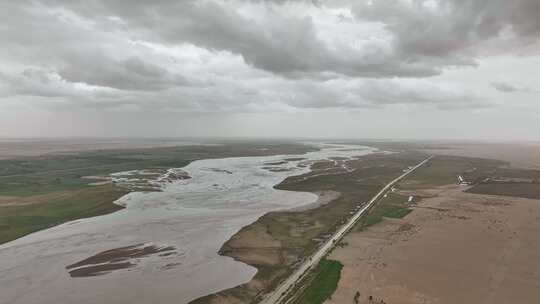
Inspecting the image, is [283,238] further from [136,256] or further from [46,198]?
[46,198]

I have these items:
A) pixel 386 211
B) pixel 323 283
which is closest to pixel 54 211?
pixel 323 283

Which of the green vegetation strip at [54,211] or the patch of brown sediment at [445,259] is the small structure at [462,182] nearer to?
the patch of brown sediment at [445,259]

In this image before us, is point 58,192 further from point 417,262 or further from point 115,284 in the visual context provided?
point 417,262

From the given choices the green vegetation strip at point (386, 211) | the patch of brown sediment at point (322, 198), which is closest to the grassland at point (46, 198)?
the patch of brown sediment at point (322, 198)

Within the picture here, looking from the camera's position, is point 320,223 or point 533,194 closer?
point 320,223

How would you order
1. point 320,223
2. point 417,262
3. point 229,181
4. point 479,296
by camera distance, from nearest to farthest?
point 479,296 < point 417,262 < point 320,223 < point 229,181

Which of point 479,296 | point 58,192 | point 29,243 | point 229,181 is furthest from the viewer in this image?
point 229,181

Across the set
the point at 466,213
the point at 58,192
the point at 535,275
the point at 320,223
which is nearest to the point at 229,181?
the point at 58,192

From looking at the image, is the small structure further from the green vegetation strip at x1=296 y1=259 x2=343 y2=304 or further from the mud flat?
the green vegetation strip at x1=296 y1=259 x2=343 y2=304
